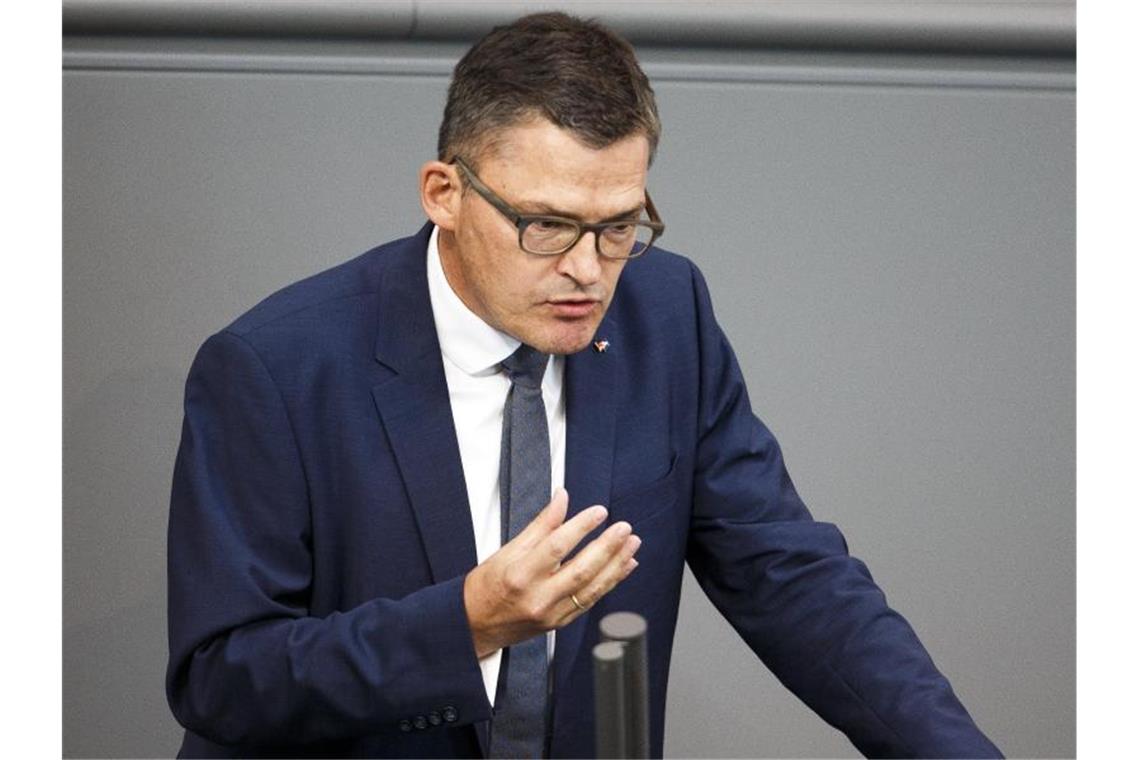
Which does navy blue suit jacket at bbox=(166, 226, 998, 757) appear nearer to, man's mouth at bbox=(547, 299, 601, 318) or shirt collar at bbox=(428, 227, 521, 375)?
shirt collar at bbox=(428, 227, 521, 375)

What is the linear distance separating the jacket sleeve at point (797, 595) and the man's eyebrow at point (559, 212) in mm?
325

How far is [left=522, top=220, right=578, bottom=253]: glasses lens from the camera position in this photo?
1947 mm

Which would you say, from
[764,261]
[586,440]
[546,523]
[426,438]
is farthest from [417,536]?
[764,261]

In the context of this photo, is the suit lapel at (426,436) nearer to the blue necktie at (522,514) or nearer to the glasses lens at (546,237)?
the blue necktie at (522,514)

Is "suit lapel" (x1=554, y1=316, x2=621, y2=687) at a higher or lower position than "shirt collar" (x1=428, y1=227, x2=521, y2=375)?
lower

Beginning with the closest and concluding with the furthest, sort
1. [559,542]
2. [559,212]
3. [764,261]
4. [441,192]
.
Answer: [559,542] < [559,212] < [441,192] < [764,261]

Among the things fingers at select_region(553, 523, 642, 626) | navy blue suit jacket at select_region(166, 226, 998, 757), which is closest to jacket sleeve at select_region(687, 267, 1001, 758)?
navy blue suit jacket at select_region(166, 226, 998, 757)

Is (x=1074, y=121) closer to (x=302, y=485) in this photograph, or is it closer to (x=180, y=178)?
(x=180, y=178)

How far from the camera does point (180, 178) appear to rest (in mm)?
2844

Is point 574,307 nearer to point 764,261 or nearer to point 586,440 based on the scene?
point 586,440

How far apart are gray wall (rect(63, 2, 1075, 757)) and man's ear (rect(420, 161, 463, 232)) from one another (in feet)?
2.62

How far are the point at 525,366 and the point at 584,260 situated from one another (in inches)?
8.1

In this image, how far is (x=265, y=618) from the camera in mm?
1973

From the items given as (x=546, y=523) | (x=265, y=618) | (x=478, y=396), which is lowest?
(x=265, y=618)
